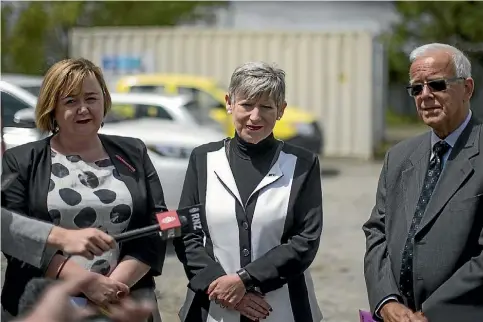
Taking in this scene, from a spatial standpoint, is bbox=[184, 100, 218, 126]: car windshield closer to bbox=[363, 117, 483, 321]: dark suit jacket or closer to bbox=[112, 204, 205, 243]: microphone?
bbox=[363, 117, 483, 321]: dark suit jacket

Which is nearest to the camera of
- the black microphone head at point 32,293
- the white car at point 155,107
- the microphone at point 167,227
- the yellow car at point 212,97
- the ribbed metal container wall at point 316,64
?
the black microphone head at point 32,293

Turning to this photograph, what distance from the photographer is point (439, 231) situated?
309 cm

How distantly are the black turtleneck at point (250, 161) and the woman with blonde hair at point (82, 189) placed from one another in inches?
13.4

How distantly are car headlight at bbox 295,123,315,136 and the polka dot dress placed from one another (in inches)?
496

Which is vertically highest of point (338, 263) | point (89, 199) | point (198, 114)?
point (89, 199)

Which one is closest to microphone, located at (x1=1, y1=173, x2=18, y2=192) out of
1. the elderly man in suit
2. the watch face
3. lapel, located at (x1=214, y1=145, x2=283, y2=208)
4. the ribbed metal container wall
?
the watch face

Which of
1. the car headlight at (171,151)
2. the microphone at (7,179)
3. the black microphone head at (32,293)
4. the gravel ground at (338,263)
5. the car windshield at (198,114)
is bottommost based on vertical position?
the gravel ground at (338,263)

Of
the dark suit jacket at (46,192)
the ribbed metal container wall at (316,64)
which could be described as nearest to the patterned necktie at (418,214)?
the dark suit jacket at (46,192)

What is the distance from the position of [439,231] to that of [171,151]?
580 centimetres

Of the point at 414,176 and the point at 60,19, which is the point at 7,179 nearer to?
the point at 414,176

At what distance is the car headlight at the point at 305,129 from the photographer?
1578 centimetres

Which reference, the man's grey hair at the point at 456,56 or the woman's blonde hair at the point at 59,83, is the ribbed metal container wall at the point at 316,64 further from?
the woman's blonde hair at the point at 59,83

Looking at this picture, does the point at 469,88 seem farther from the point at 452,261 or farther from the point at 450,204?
the point at 452,261

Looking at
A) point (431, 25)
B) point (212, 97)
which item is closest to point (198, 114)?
point (212, 97)
